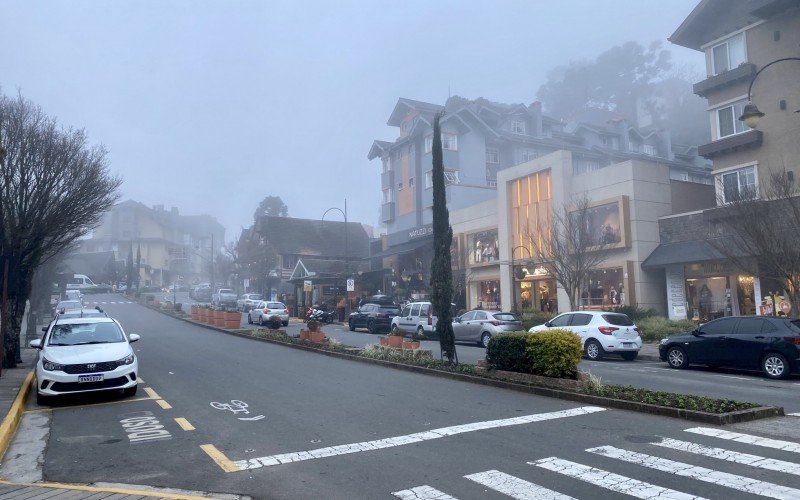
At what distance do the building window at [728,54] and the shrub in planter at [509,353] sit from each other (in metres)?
22.1

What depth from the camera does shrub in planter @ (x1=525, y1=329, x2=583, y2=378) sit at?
11.6m

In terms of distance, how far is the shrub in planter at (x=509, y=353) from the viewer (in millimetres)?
12297

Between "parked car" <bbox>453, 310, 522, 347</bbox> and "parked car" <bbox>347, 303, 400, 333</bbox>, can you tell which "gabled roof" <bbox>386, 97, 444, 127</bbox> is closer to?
Answer: "parked car" <bbox>347, 303, 400, 333</bbox>

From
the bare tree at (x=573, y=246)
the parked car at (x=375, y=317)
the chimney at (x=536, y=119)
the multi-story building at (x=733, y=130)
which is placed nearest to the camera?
the multi-story building at (x=733, y=130)

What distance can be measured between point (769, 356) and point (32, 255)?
19.6 meters

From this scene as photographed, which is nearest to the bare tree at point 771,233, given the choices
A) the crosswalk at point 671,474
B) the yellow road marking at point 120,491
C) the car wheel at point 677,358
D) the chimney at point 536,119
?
the car wheel at point 677,358

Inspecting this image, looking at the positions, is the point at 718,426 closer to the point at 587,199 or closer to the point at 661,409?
the point at 661,409

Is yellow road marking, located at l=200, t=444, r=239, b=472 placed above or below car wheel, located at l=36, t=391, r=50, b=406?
below

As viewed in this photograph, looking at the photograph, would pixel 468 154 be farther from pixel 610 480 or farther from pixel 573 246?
pixel 610 480

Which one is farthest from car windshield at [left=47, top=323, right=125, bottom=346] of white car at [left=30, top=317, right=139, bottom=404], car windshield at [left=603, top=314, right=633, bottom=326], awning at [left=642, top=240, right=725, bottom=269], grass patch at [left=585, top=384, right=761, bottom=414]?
awning at [left=642, top=240, right=725, bottom=269]

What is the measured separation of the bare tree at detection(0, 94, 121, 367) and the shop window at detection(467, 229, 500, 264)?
Result: 2502 cm

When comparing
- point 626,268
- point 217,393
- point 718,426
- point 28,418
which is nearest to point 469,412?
point 718,426

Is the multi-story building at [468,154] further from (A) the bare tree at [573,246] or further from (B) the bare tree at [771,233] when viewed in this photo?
(B) the bare tree at [771,233]

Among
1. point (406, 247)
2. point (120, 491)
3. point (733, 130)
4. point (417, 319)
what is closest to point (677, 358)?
point (417, 319)
